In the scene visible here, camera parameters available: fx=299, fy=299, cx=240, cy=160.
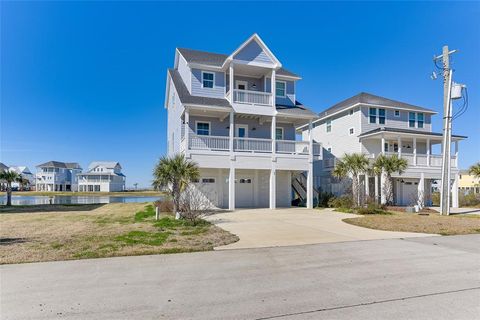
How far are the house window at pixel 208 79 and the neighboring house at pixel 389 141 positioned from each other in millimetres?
13731

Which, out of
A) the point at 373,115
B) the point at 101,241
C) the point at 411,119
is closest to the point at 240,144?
the point at 101,241

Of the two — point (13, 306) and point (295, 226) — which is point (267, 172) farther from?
point (13, 306)

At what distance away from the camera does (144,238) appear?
9.55m

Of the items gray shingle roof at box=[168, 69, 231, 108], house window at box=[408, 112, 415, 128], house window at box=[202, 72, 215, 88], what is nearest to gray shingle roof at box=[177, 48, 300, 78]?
house window at box=[202, 72, 215, 88]

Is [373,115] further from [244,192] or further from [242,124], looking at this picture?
[244,192]

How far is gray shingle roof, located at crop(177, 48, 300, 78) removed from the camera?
2255 cm

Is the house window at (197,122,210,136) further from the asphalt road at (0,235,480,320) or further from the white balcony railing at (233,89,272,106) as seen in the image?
the asphalt road at (0,235,480,320)

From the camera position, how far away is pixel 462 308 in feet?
14.5

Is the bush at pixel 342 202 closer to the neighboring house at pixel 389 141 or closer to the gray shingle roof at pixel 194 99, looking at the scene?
the neighboring house at pixel 389 141

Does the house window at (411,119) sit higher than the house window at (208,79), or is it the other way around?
the house window at (208,79)

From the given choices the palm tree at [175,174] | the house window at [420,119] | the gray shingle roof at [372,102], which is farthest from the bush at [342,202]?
the house window at [420,119]

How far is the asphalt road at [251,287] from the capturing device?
427 cm

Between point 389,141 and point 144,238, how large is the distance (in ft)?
85.9

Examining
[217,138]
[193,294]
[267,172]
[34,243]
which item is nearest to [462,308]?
[193,294]
